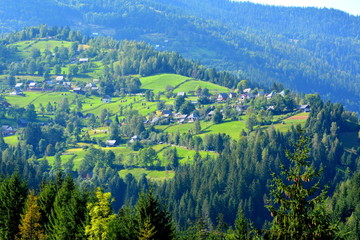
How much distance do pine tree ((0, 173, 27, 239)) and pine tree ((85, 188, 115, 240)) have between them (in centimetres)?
1240

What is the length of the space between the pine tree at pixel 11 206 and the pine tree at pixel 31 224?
229 cm

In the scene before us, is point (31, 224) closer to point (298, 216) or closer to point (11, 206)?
point (11, 206)

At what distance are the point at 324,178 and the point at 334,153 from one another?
1158 cm

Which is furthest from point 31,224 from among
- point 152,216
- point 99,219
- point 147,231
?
point 147,231

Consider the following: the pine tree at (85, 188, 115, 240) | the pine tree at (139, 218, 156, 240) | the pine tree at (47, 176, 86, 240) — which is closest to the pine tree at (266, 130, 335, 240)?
the pine tree at (139, 218, 156, 240)

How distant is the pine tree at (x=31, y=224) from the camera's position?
206 feet

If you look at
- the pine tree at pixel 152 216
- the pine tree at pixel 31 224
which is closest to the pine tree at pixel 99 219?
the pine tree at pixel 152 216

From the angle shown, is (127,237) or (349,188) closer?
(127,237)

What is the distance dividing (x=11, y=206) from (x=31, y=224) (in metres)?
5.28

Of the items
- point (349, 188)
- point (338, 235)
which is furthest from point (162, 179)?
point (338, 235)

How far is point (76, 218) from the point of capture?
61000 mm

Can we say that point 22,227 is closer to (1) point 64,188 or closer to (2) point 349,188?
(1) point 64,188

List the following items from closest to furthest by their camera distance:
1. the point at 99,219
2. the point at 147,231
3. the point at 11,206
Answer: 1. the point at 147,231
2. the point at 99,219
3. the point at 11,206

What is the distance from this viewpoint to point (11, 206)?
2648 inches
